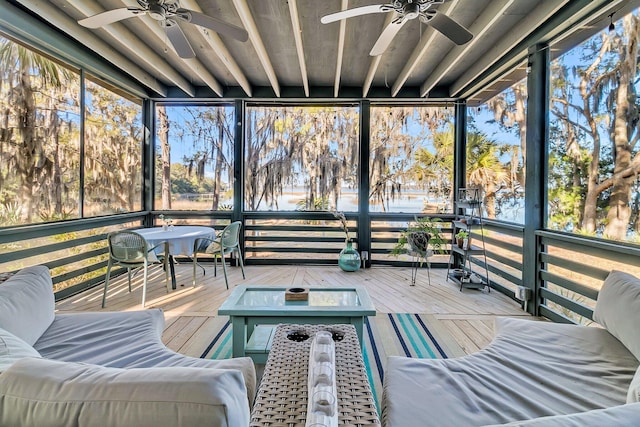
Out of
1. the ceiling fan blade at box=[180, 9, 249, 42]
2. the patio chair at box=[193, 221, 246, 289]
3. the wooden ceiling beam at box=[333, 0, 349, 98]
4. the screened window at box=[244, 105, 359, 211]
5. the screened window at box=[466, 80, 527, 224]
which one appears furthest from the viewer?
the screened window at box=[244, 105, 359, 211]

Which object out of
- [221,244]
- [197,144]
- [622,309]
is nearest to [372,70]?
[221,244]

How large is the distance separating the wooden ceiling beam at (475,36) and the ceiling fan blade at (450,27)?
36 cm

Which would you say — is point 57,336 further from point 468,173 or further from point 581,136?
point 468,173

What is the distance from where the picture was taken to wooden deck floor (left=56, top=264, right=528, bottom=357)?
2.63 metres

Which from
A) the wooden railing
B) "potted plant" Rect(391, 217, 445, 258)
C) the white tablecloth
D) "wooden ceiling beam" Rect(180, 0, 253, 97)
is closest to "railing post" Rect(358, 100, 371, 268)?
the wooden railing

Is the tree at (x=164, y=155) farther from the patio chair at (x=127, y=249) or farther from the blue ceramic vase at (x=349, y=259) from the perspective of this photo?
the blue ceramic vase at (x=349, y=259)

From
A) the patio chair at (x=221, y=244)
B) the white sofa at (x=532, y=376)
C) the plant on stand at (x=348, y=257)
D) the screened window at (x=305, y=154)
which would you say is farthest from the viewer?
the screened window at (x=305, y=154)

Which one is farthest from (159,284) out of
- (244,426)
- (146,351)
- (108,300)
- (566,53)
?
(566,53)

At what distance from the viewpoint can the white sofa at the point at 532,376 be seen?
111 centimetres

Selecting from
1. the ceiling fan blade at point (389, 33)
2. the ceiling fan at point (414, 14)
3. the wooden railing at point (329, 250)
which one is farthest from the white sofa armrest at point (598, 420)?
the ceiling fan blade at point (389, 33)

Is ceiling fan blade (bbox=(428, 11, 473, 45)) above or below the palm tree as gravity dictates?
above

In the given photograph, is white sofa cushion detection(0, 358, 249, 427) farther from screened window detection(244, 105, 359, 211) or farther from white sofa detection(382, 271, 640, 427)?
screened window detection(244, 105, 359, 211)

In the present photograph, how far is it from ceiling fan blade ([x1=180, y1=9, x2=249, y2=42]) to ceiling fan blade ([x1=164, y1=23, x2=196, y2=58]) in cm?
14

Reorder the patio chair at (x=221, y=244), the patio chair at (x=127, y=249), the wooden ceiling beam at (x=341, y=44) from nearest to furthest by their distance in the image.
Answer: the wooden ceiling beam at (x=341, y=44)
the patio chair at (x=127, y=249)
the patio chair at (x=221, y=244)
